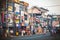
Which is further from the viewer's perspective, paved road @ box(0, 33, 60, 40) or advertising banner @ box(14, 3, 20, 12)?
advertising banner @ box(14, 3, 20, 12)

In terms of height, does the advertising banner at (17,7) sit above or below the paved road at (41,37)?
above

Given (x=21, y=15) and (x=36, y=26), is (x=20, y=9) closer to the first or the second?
(x=21, y=15)

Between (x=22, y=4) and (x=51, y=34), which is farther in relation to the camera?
(x=22, y=4)

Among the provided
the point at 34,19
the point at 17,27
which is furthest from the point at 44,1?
the point at 17,27

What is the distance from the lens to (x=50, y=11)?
5.14ft

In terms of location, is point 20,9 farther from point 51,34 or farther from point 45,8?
point 51,34

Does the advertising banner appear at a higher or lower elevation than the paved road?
higher

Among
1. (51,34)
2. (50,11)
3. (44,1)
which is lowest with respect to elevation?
(51,34)

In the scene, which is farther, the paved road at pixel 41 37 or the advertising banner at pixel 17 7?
the advertising banner at pixel 17 7

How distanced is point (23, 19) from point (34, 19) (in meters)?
0.14

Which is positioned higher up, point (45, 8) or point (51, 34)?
point (45, 8)

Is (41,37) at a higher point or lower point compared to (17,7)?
lower

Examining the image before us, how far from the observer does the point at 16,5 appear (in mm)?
1657

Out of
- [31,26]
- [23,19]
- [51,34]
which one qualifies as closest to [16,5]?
[23,19]
